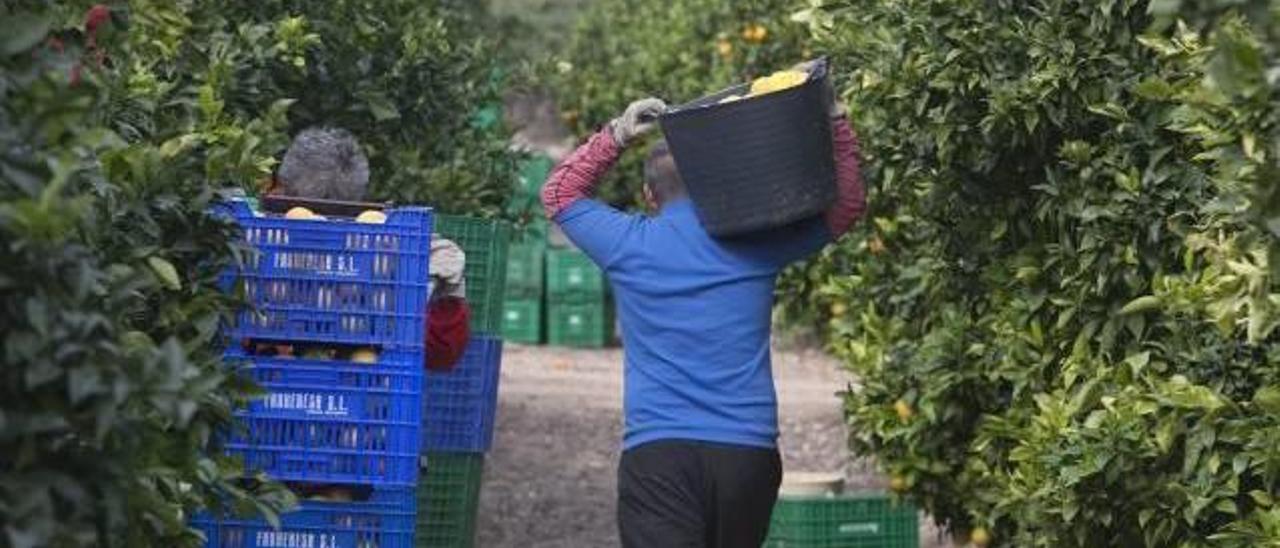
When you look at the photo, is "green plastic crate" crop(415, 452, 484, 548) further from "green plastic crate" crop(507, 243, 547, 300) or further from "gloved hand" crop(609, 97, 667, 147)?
"green plastic crate" crop(507, 243, 547, 300)

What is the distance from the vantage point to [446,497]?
303 inches

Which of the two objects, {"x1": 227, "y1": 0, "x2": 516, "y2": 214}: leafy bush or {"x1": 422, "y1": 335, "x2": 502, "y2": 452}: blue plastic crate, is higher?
{"x1": 227, "y1": 0, "x2": 516, "y2": 214}: leafy bush

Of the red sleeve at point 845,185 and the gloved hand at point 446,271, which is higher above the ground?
the red sleeve at point 845,185

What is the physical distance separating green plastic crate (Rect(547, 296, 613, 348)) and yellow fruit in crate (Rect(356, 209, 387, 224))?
1126 centimetres

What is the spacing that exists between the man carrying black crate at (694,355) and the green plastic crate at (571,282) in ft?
37.0

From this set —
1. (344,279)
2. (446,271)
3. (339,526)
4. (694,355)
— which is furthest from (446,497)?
(694,355)

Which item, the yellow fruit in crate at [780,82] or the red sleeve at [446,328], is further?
the red sleeve at [446,328]

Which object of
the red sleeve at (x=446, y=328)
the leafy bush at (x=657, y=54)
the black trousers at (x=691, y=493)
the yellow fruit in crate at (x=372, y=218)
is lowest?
the black trousers at (x=691, y=493)

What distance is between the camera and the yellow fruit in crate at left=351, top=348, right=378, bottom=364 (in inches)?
243

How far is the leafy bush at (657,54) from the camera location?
47.4ft

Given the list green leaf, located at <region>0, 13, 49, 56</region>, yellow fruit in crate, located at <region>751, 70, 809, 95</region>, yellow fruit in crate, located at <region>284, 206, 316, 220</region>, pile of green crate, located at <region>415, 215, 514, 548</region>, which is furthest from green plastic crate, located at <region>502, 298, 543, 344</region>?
green leaf, located at <region>0, 13, 49, 56</region>

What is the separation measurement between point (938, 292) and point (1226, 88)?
12.7 feet

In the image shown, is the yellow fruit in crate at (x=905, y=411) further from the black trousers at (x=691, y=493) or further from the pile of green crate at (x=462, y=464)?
the black trousers at (x=691, y=493)

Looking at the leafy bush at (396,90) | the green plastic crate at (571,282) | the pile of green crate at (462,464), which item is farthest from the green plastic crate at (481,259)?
the green plastic crate at (571,282)
